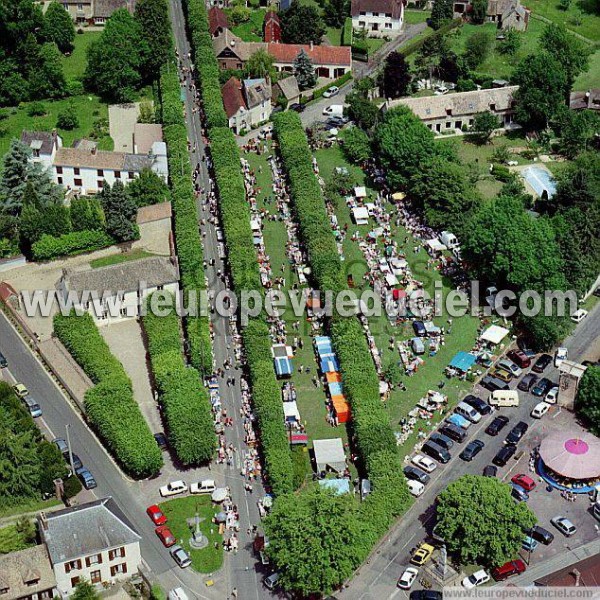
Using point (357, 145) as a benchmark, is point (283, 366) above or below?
below

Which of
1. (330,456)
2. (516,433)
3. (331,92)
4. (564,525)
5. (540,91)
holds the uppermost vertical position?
(540,91)

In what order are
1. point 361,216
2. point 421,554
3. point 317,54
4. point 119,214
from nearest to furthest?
point 421,554 → point 119,214 → point 361,216 → point 317,54

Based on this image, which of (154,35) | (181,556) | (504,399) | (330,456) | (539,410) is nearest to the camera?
(181,556)

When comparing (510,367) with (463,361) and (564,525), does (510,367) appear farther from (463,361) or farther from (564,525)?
(564,525)

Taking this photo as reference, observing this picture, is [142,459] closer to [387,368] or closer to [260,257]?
[387,368]

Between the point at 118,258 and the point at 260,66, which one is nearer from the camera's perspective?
the point at 118,258

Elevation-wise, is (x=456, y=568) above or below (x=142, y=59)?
below

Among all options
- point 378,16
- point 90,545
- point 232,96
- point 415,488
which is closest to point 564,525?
point 415,488

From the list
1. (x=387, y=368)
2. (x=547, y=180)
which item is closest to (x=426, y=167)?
(x=547, y=180)
